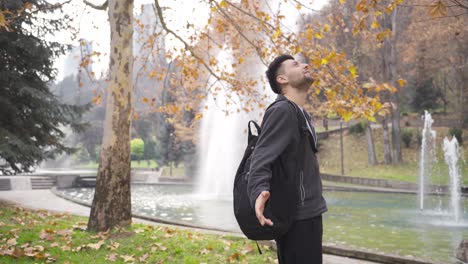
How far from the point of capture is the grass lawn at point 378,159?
90.9 feet

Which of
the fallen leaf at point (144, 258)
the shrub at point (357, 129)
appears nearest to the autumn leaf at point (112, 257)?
the fallen leaf at point (144, 258)

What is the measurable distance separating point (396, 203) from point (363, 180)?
8970 mm

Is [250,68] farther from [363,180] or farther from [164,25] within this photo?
[164,25]

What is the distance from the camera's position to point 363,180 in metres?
27.0

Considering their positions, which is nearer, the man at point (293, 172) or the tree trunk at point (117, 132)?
the man at point (293, 172)

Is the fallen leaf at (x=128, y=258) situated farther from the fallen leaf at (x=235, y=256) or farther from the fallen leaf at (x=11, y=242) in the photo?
the fallen leaf at (x=11, y=242)

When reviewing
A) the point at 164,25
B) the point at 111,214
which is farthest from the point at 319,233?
the point at 164,25

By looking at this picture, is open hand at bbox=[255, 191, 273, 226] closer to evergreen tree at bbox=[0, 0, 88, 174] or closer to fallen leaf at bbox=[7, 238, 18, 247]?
fallen leaf at bbox=[7, 238, 18, 247]

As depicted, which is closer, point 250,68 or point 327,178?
point 327,178

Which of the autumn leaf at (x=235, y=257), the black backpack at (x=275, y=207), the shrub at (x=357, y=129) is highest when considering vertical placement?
the shrub at (x=357, y=129)

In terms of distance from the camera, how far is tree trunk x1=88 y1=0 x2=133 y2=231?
803 centimetres

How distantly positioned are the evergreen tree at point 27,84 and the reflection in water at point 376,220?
4.49m

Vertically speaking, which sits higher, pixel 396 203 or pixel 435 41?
pixel 435 41

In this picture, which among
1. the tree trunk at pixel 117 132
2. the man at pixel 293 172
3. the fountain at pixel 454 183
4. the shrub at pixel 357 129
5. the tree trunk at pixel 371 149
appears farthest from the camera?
the shrub at pixel 357 129
